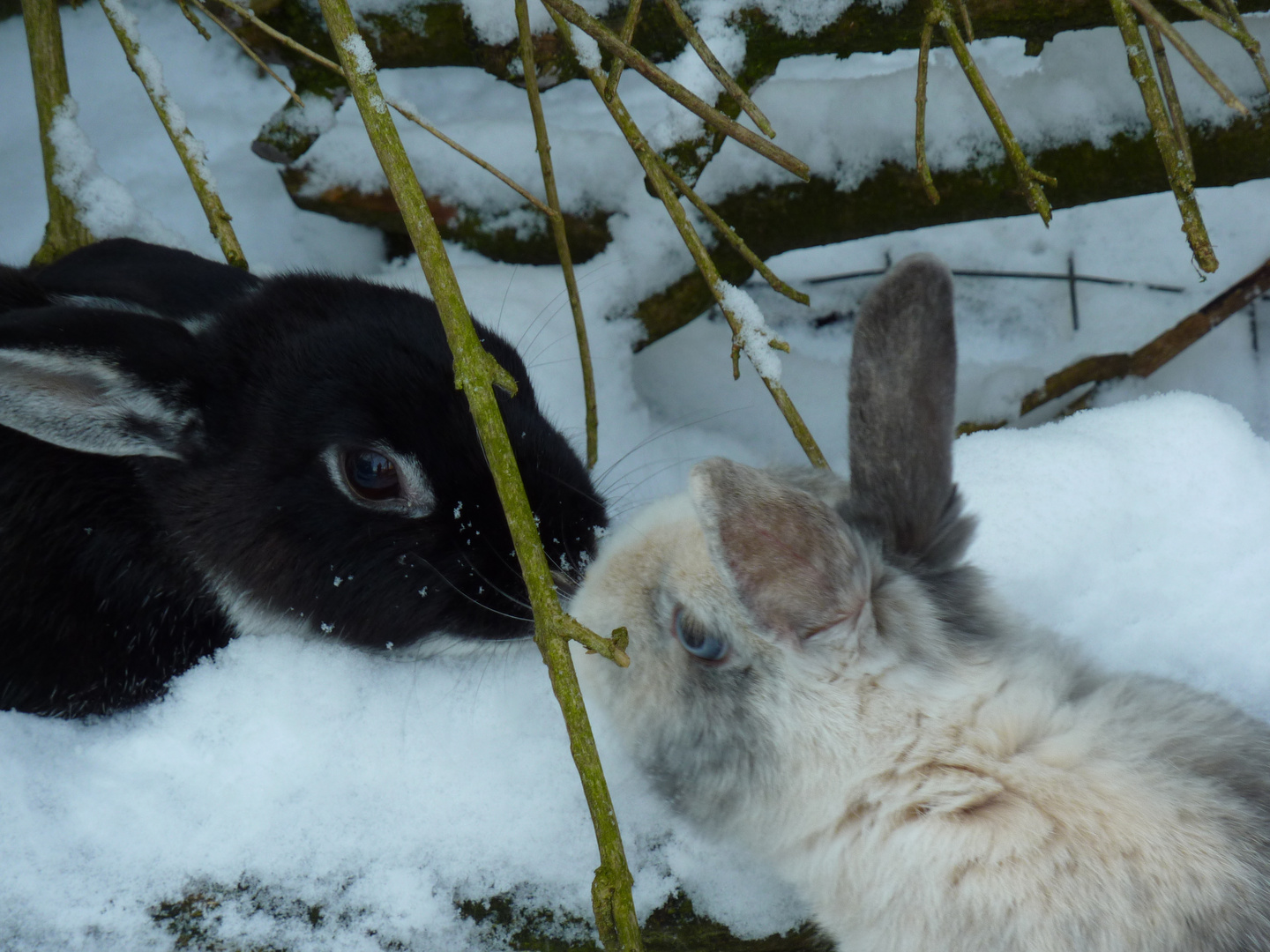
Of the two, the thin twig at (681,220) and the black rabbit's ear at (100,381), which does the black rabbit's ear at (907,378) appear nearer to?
the thin twig at (681,220)

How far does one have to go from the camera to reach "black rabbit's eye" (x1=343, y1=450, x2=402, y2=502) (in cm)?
214

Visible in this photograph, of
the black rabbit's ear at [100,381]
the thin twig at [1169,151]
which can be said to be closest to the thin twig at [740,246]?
the thin twig at [1169,151]

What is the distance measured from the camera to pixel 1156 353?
3096 mm

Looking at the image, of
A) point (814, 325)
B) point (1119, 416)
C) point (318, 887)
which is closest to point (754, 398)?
point (814, 325)

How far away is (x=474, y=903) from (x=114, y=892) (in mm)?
596

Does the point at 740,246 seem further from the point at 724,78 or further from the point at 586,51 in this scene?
the point at 586,51

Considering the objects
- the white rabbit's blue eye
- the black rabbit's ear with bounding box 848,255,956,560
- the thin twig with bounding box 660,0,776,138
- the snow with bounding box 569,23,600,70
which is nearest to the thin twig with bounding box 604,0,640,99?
the thin twig with bounding box 660,0,776,138

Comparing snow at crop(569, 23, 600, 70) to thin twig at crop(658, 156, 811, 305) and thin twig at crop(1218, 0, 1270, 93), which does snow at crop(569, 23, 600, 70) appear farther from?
thin twig at crop(1218, 0, 1270, 93)

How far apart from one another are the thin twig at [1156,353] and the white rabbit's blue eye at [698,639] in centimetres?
185

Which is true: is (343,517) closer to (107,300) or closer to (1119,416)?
(107,300)

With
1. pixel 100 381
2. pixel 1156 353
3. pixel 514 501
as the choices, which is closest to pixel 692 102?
pixel 514 501

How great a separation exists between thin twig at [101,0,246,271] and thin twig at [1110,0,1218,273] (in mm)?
1764

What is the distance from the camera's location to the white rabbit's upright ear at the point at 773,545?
138 cm

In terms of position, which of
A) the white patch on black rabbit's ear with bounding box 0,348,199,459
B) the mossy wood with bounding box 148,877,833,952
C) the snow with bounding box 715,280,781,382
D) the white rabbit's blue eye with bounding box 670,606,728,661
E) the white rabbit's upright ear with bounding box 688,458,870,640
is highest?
the snow with bounding box 715,280,781,382
